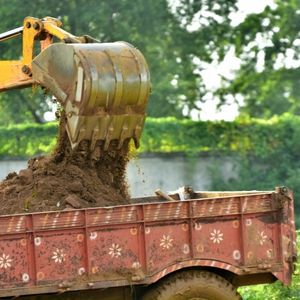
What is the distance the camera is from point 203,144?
3284cm

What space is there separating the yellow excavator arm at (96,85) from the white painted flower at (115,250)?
189 cm

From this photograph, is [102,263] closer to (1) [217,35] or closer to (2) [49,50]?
(2) [49,50]

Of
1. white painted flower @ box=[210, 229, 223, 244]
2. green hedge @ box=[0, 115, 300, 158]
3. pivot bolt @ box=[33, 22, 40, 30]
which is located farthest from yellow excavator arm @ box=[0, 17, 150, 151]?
green hedge @ box=[0, 115, 300, 158]

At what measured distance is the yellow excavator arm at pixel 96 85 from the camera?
11547mm

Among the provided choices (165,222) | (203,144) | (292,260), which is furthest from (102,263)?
(203,144)

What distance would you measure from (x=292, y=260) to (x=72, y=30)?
23342 mm

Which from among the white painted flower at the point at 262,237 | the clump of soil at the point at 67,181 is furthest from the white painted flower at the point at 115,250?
the white painted flower at the point at 262,237

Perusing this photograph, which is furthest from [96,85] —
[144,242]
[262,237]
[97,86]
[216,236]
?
[262,237]

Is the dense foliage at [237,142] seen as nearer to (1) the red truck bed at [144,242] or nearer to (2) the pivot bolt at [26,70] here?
(2) the pivot bolt at [26,70]

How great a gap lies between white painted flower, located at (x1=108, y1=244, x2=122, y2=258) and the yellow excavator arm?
1.89m

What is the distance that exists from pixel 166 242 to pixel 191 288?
1.69ft

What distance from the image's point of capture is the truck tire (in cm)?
1036

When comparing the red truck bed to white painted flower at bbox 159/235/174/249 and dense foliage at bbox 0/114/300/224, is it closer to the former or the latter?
white painted flower at bbox 159/235/174/249

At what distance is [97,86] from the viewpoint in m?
11.5
